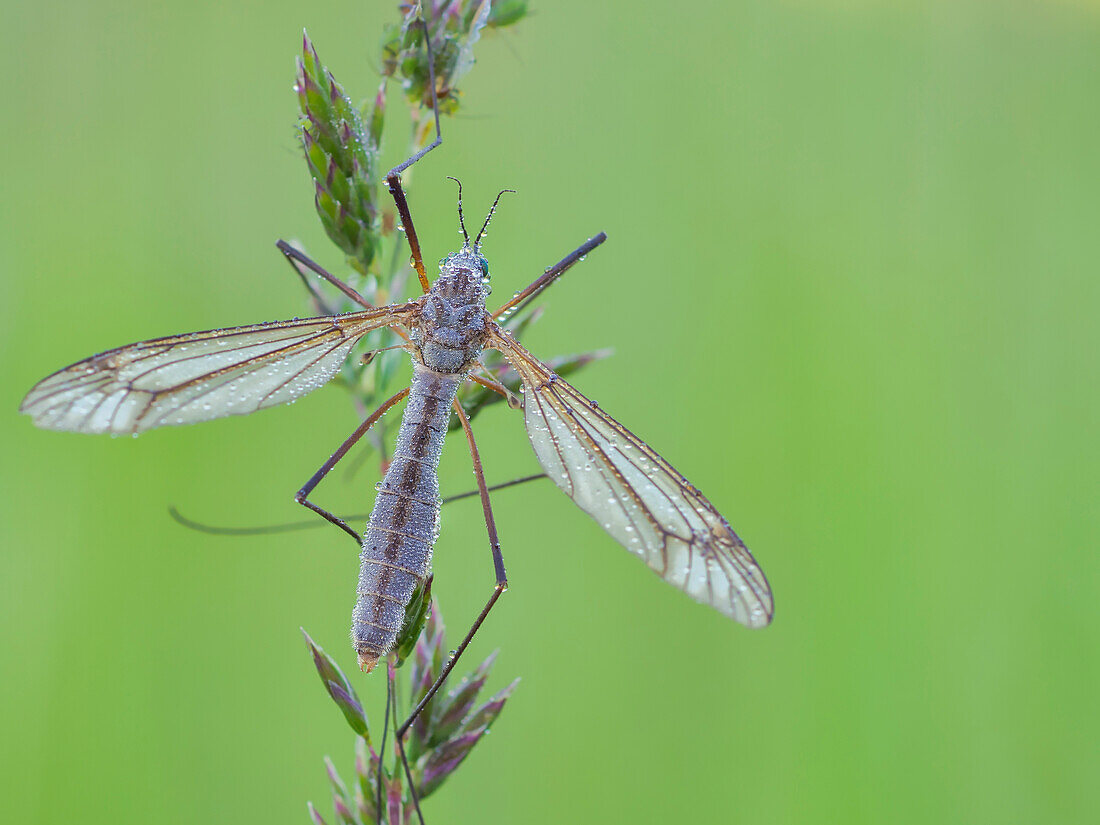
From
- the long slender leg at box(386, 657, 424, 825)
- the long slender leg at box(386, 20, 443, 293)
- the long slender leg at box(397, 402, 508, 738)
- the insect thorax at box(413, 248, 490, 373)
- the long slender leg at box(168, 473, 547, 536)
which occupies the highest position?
the long slender leg at box(386, 20, 443, 293)

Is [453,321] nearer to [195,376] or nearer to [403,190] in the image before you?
[403,190]

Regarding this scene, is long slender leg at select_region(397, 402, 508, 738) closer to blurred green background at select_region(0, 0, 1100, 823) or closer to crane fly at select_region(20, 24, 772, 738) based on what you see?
crane fly at select_region(20, 24, 772, 738)

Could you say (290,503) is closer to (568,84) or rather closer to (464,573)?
(464,573)

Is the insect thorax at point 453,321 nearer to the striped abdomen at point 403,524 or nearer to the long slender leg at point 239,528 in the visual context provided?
the striped abdomen at point 403,524

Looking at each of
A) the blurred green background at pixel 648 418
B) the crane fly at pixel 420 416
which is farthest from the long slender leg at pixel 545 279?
the blurred green background at pixel 648 418

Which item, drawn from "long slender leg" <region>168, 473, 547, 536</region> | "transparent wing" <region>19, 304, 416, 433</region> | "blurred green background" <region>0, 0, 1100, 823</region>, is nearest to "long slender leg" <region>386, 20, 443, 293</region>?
"transparent wing" <region>19, 304, 416, 433</region>

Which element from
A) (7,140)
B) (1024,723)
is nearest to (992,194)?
(1024,723)
